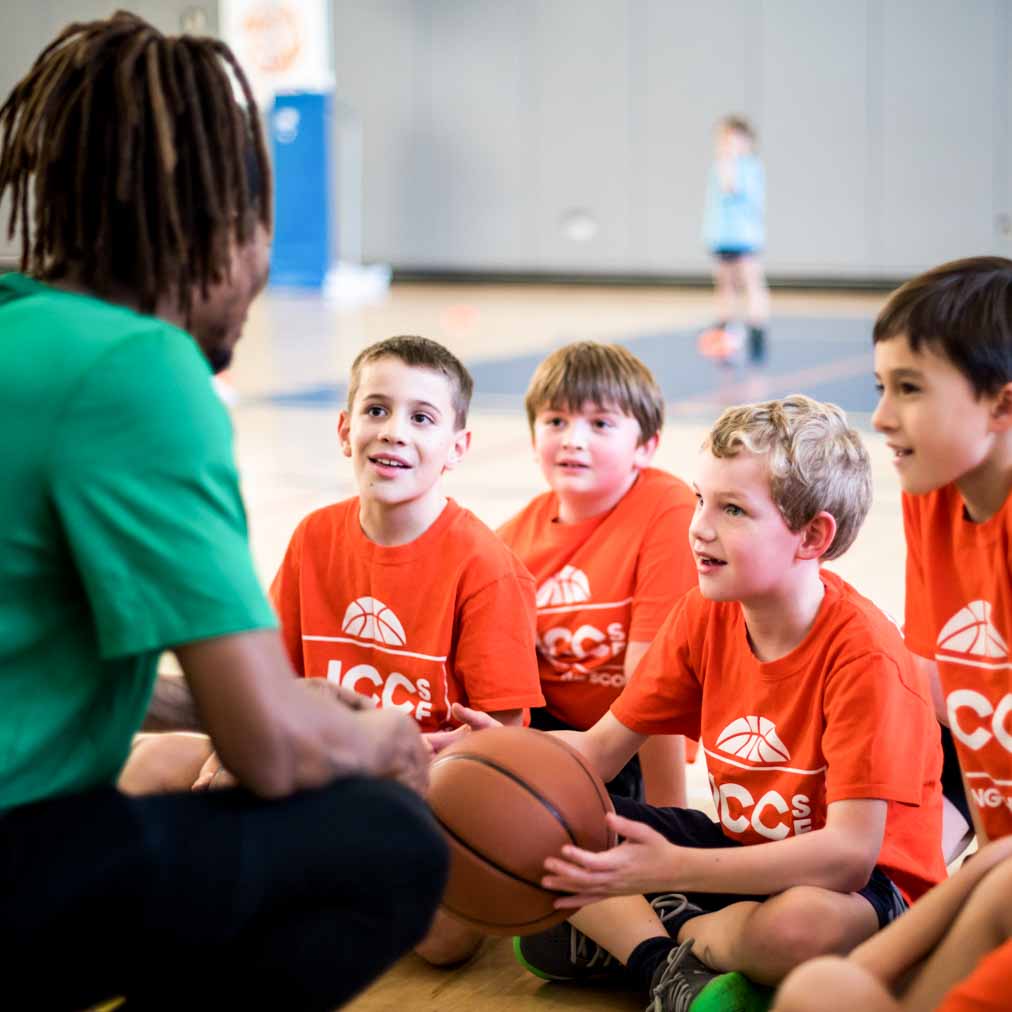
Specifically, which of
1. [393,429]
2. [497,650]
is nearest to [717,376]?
[393,429]

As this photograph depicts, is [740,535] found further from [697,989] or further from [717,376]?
[717,376]

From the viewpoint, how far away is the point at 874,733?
2.34m

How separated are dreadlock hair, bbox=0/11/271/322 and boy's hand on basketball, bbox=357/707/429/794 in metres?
0.54

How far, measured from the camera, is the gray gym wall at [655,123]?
605 inches

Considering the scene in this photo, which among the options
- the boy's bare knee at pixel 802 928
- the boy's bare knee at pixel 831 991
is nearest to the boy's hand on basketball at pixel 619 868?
the boy's bare knee at pixel 802 928

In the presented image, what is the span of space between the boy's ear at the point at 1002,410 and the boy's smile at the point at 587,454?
3.39 feet

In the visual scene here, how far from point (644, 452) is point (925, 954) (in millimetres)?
1567

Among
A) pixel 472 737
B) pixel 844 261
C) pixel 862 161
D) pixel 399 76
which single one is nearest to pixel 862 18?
pixel 862 161

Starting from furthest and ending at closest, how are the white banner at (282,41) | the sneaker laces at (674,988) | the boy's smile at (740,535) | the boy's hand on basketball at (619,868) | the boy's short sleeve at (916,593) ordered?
the white banner at (282,41) < the boy's short sleeve at (916,593) < the boy's smile at (740,535) < the sneaker laces at (674,988) < the boy's hand on basketball at (619,868)

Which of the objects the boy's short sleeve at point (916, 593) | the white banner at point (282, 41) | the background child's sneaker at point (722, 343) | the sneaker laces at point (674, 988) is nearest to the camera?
the sneaker laces at point (674, 988)

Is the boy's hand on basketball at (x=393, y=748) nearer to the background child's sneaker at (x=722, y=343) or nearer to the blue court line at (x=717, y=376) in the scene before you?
the blue court line at (x=717, y=376)

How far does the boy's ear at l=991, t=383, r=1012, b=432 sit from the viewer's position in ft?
7.73

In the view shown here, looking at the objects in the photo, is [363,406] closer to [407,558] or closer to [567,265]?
[407,558]

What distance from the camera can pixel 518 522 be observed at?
347 cm
